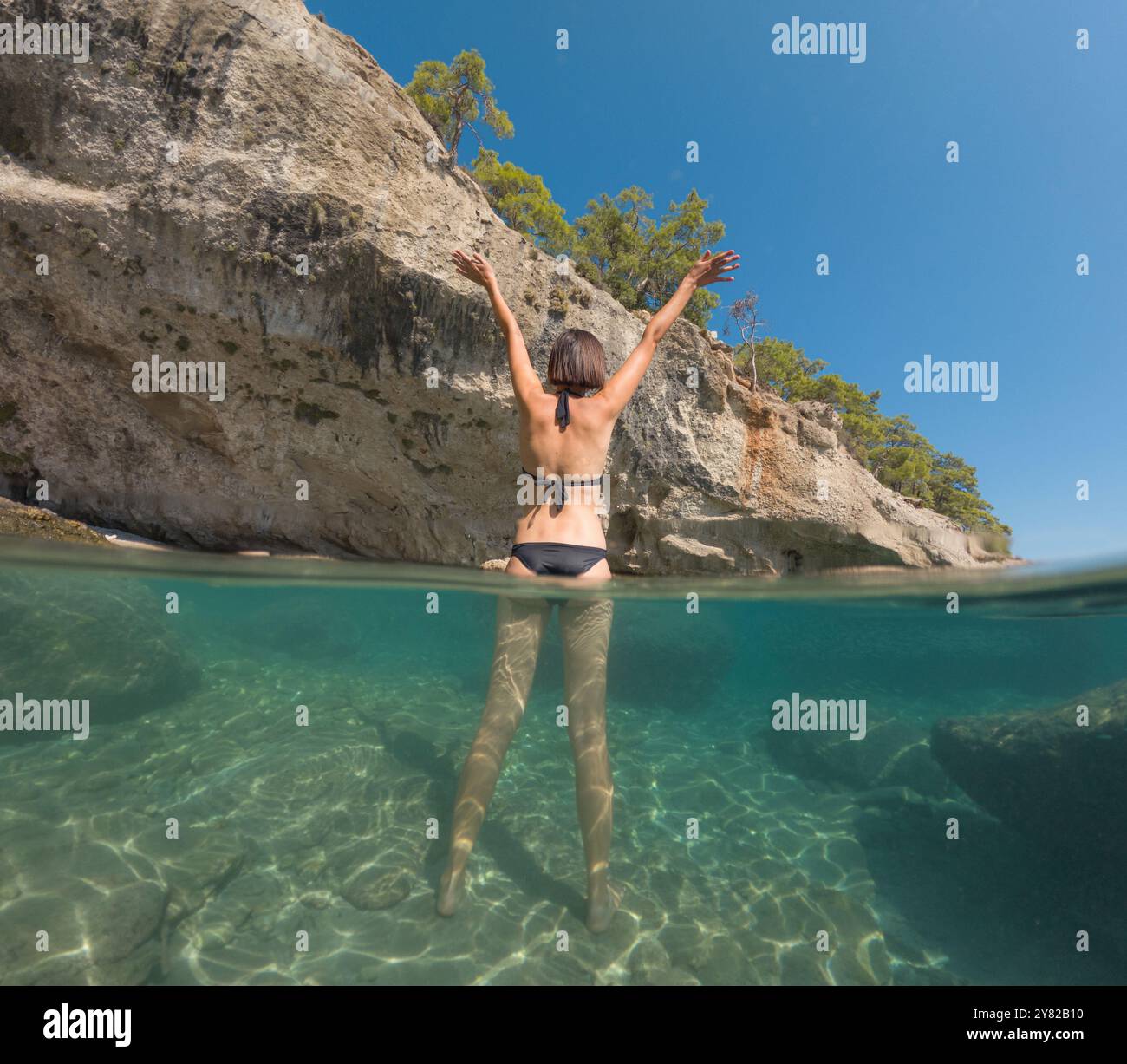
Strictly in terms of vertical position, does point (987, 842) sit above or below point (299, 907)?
below

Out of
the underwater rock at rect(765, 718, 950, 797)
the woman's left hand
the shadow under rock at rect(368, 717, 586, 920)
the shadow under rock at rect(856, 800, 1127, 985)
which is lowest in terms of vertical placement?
the shadow under rock at rect(856, 800, 1127, 985)

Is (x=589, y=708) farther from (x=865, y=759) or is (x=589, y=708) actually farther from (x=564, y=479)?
(x=865, y=759)

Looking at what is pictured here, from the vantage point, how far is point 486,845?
489cm

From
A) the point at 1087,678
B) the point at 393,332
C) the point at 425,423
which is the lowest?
the point at 1087,678

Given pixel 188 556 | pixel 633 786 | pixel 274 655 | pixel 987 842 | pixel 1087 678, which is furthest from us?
pixel 1087 678

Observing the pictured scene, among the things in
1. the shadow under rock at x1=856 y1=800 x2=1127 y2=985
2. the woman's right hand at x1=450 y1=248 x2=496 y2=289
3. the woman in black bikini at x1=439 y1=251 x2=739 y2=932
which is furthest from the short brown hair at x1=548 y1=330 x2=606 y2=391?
the shadow under rock at x1=856 y1=800 x2=1127 y2=985

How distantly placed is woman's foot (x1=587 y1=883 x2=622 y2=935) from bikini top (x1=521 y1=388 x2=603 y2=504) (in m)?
2.86

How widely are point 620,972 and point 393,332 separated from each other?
385 inches

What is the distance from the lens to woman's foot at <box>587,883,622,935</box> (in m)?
3.58

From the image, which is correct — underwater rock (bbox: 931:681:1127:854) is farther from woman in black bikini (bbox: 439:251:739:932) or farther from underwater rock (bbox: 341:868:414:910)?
underwater rock (bbox: 341:868:414:910)

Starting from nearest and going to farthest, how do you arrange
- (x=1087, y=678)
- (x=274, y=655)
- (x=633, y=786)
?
(x=633, y=786) < (x=274, y=655) < (x=1087, y=678)

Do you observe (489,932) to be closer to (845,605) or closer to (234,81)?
(845,605)

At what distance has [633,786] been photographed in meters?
6.55
